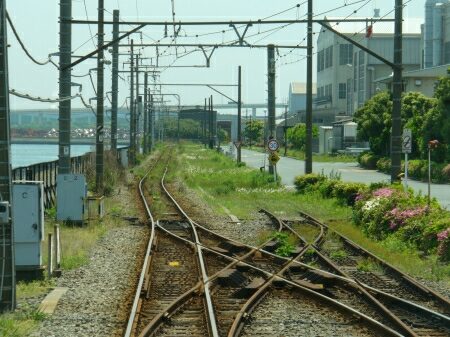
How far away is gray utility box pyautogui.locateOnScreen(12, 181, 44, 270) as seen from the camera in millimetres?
13906

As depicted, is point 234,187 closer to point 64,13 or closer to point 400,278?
point 64,13

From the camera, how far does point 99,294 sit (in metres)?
13.4

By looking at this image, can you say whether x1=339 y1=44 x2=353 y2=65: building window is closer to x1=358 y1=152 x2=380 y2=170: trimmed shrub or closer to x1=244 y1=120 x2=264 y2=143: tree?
x1=358 y1=152 x2=380 y2=170: trimmed shrub

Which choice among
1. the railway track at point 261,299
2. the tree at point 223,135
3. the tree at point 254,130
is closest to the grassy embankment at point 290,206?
the railway track at point 261,299

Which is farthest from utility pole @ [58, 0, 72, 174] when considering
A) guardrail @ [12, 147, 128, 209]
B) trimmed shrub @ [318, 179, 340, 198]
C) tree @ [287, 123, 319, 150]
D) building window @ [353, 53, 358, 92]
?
building window @ [353, 53, 358, 92]

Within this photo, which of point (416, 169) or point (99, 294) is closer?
point (99, 294)

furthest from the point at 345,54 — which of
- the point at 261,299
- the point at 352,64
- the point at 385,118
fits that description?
the point at 261,299

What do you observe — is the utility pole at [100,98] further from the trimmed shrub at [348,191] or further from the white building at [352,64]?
the white building at [352,64]

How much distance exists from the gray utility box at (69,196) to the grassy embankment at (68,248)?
0.31 m

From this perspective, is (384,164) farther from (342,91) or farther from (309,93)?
(342,91)

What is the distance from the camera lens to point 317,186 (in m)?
34.5

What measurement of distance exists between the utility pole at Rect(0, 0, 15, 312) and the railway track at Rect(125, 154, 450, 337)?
1.73 meters

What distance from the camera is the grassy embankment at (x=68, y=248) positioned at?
1086cm

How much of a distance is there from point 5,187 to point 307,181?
82.2ft
